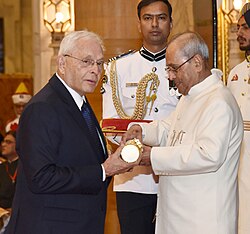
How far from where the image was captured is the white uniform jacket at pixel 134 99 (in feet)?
15.1

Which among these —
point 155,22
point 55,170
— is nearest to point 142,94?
point 155,22

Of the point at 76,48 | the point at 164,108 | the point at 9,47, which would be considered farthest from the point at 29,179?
the point at 9,47

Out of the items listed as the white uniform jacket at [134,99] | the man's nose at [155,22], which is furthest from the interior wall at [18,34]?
the man's nose at [155,22]

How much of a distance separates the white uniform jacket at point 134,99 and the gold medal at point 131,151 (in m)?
0.77

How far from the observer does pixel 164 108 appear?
4.67 meters

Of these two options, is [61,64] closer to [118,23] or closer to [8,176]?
[118,23]

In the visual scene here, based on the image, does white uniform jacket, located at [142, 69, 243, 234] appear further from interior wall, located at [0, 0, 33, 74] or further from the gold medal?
interior wall, located at [0, 0, 33, 74]

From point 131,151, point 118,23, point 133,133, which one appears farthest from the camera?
point 118,23

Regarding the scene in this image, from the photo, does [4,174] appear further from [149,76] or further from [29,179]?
[29,179]

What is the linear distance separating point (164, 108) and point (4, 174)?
7.15ft

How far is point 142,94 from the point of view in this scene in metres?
4.67

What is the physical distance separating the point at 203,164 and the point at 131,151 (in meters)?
0.34

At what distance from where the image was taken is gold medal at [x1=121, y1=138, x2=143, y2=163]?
12.1 ft

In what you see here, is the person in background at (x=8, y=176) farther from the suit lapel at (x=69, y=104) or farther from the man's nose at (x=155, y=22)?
the suit lapel at (x=69, y=104)
